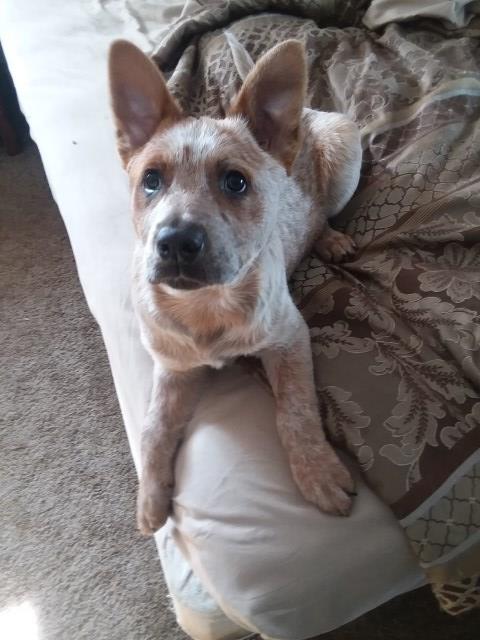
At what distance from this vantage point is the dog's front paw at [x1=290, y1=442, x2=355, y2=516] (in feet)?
3.95

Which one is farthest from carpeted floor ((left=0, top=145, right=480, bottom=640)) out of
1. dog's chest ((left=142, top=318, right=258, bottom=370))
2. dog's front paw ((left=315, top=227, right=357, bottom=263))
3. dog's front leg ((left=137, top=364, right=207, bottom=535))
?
dog's front paw ((left=315, top=227, right=357, bottom=263))

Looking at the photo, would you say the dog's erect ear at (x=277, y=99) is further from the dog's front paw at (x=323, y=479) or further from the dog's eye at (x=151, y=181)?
the dog's front paw at (x=323, y=479)

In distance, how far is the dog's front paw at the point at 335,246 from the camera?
1.82 meters

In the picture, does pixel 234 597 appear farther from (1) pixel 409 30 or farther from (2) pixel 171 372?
(1) pixel 409 30

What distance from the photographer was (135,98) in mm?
1500

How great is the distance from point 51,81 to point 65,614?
7.15ft

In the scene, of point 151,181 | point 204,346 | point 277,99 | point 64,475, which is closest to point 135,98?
point 151,181

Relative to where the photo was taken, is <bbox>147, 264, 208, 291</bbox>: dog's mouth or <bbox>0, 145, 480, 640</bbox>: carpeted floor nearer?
<bbox>147, 264, 208, 291</bbox>: dog's mouth

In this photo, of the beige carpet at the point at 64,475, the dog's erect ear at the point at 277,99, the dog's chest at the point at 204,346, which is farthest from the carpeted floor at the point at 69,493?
the dog's erect ear at the point at 277,99

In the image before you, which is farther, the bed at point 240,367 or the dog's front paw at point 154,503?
the dog's front paw at point 154,503

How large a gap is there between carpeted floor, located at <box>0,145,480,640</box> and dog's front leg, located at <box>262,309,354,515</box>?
85 centimetres

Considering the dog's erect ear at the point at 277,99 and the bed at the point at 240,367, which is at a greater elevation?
the dog's erect ear at the point at 277,99

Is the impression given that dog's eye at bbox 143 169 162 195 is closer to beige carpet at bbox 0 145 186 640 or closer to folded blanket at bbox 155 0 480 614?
folded blanket at bbox 155 0 480 614

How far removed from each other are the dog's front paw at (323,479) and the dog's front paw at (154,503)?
355 millimetres
